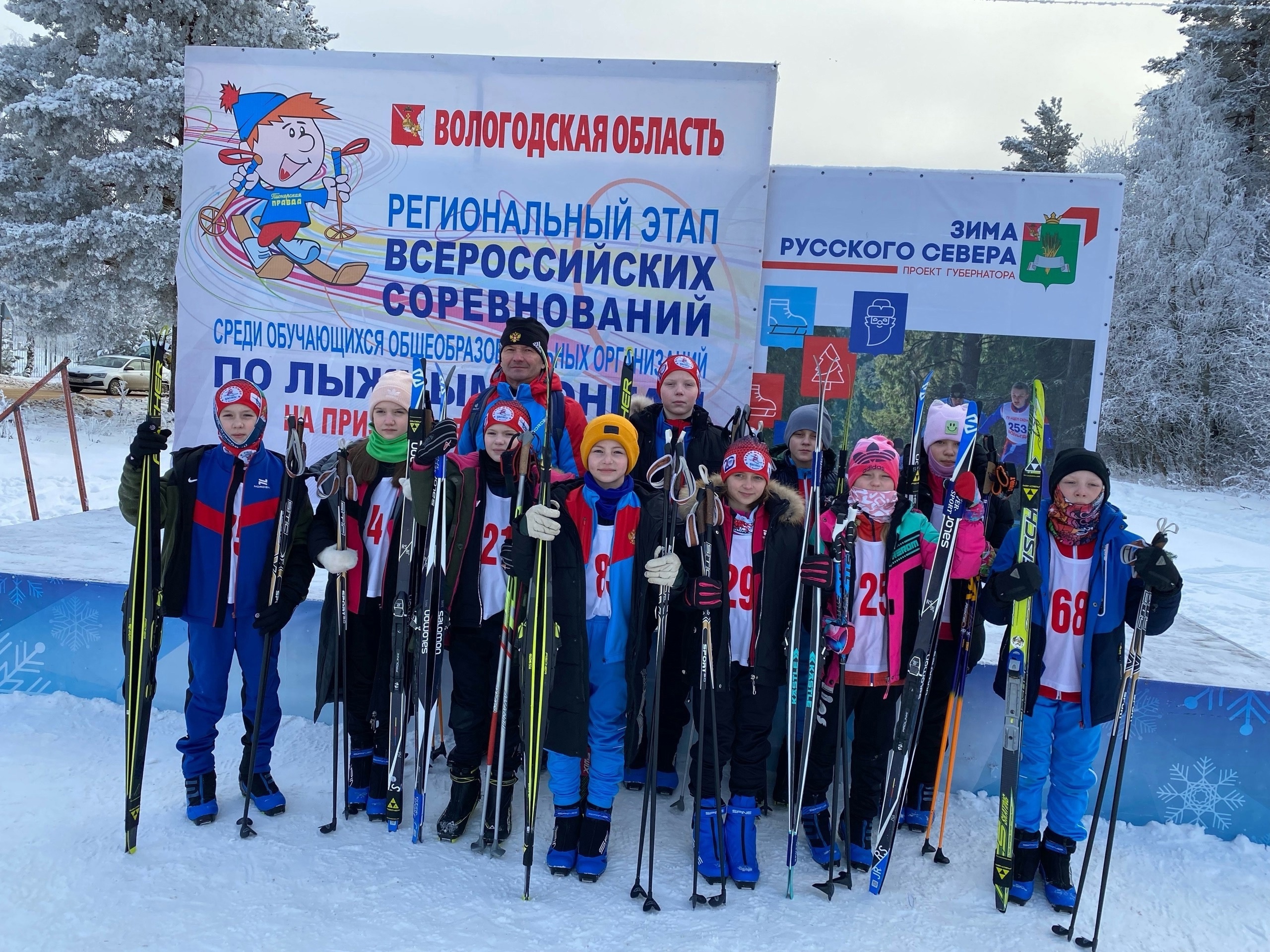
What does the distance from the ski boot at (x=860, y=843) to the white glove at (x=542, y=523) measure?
1618 millimetres

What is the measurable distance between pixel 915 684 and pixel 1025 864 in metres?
0.80

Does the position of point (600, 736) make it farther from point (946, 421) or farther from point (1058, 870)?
point (946, 421)

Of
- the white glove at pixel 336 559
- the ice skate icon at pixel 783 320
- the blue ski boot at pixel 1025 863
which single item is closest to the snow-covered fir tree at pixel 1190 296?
the ice skate icon at pixel 783 320

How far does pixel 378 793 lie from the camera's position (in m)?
3.31

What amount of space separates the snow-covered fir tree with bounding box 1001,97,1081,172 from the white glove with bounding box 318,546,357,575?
96.0 ft

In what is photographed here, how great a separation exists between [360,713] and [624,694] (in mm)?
1171

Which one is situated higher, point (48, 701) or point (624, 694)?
point (624, 694)

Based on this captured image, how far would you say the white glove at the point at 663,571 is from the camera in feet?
9.12

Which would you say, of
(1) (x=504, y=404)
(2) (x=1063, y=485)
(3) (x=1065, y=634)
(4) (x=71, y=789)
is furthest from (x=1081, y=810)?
(4) (x=71, y=789)

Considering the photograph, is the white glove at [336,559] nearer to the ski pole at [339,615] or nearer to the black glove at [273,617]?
the ski pole at [339,615]

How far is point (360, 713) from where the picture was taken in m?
3.35

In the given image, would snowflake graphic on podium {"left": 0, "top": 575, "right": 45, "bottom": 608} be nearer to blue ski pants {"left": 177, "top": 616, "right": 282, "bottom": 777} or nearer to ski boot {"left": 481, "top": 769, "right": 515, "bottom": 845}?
blue ski pants {"left": 177, "top": 616, "right": 282, "bottom": 777}

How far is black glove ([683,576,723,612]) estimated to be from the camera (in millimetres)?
2770

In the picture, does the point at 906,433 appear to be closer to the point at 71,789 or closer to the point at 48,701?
the point at 71,789
